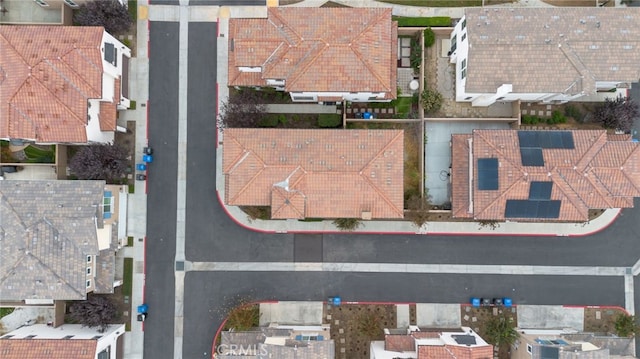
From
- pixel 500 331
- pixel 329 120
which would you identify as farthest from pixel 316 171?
pixel 500 331

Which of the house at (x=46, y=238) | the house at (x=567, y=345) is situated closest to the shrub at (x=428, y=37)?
the house at (x=567, y=345)

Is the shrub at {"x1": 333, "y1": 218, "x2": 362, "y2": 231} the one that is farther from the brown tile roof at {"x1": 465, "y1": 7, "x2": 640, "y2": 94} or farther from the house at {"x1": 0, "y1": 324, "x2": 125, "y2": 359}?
the house at {"x1": 0, "y1": 324, "x2": 125, "y2": 359}

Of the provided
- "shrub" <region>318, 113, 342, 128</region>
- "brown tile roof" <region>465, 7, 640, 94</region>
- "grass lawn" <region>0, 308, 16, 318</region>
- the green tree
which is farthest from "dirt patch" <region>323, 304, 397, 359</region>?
"grass lawn" <region>0, 308, 16, 318</region>

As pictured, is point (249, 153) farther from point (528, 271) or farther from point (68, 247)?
point (528, 271)

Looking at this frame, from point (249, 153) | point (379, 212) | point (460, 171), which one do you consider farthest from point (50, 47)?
point (460, 171)

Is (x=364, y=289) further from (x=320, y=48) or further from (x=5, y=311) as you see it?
(x=5, y=311)

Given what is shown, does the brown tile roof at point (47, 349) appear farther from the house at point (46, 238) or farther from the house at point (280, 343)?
the house at point (280, 343)
